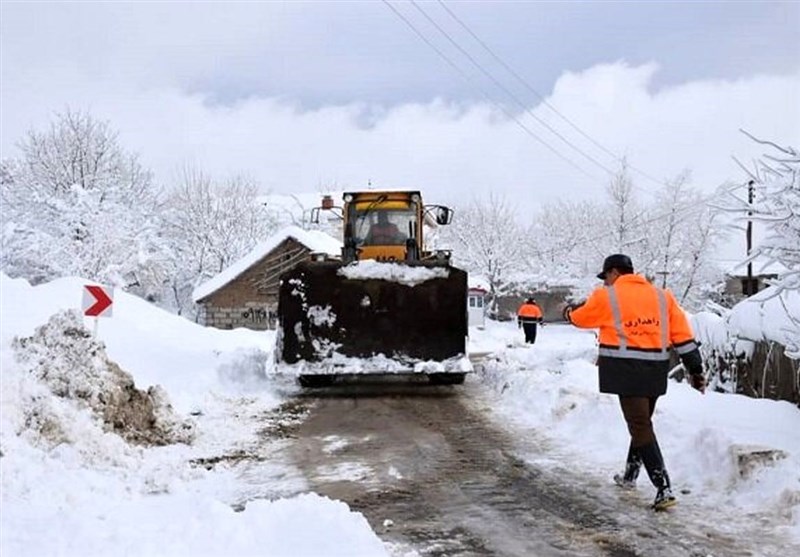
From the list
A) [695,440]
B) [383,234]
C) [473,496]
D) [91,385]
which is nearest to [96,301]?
[91,385]

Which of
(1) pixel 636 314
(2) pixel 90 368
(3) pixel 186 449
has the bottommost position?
(3) pixel 186 449

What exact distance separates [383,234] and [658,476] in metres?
8.91

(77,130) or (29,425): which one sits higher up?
(77,130)

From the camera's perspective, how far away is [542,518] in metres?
4.85

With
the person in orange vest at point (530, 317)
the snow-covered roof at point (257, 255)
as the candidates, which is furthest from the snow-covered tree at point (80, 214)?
the person in orange vest at point (530, 317)

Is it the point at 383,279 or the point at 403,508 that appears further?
the point at 383,279

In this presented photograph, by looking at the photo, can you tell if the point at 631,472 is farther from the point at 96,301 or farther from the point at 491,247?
the point at 491,247

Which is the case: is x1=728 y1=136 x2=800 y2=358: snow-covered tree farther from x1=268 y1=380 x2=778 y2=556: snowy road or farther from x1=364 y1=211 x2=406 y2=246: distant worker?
x1=364 y1=211 x2=406 y2=246: distant worker

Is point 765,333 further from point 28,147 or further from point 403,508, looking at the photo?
point 28,147

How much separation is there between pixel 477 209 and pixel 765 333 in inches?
2073

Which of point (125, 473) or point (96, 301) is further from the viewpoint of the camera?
point (96, 301)

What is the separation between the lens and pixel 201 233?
44188 mm

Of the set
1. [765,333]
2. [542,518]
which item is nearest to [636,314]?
[542,518]

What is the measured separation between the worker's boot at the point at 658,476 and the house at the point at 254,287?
31.3 meters
